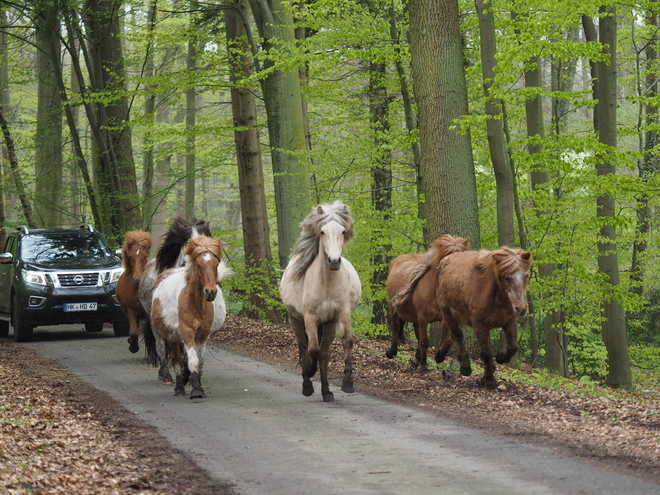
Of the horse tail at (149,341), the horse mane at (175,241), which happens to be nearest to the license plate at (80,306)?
the horse tail at (149,341)

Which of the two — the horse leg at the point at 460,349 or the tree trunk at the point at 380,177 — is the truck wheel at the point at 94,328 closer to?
the tree trunk at the point at 380,177

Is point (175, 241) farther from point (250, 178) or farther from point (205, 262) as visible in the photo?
point (250, 178)

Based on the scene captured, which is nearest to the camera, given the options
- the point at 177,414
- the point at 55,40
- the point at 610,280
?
the point at 177,414

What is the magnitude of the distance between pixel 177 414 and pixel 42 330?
12334mm

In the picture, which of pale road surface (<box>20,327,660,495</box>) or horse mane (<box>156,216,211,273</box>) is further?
horse mane (<box>156,216,211,273</box>)

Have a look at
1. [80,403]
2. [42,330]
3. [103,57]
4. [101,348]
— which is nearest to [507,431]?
[80,403]

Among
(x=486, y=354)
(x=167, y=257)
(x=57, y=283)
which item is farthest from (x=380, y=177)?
(x=486, y=354)

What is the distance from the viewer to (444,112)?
42.5ft

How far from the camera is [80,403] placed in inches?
383

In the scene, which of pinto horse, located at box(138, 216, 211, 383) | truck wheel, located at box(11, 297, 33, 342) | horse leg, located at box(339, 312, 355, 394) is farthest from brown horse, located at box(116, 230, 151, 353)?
horse leg, located at box(339, 312, 355, 394)

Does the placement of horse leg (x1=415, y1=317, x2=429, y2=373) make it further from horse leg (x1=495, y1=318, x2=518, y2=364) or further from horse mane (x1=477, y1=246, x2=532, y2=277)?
horse mane (x1=477, y1=246, x2=532, y2=277)

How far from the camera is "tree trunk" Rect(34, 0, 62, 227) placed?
22.7 meters

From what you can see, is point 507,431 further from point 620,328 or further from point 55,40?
point 55,40

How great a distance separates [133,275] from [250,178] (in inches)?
299
